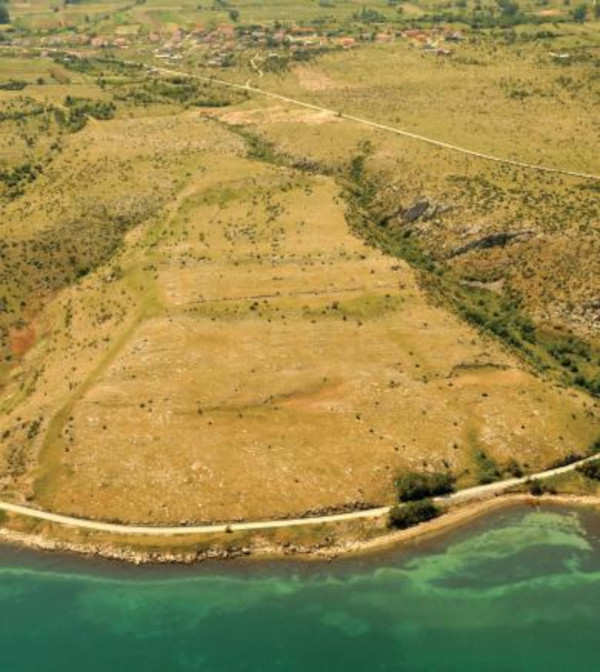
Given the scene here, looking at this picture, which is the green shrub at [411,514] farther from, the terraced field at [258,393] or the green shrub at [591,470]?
the green shrub at [591,470]

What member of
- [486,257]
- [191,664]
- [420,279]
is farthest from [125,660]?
[486,257]

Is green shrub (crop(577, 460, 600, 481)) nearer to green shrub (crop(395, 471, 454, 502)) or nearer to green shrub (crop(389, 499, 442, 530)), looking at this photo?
green shrub (crop(395, 471, 454, 502))

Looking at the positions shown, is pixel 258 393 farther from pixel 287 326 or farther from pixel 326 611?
pixel 326 611

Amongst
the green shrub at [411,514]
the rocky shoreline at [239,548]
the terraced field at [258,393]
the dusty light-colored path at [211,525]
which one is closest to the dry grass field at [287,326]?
the terraced field at [258,393]

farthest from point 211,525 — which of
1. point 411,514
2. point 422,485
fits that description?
point 422,485

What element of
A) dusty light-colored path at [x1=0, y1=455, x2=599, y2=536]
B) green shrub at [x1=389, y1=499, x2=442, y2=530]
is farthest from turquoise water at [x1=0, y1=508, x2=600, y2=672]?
dusty light-colored path at [x1=0, y1=455, x2=599, y2=536]

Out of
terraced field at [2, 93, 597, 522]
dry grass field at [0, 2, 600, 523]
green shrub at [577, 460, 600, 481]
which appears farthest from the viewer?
dry grass field at [0, 2, 600, 523]
